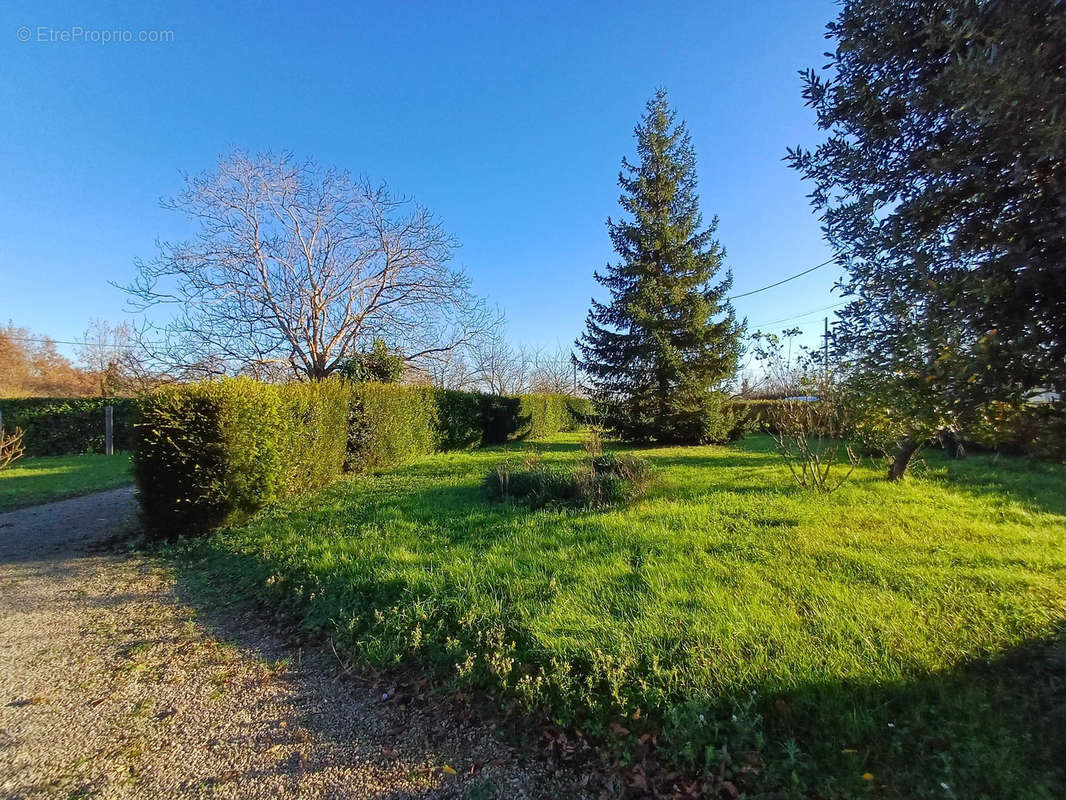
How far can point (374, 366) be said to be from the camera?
46.3 feet

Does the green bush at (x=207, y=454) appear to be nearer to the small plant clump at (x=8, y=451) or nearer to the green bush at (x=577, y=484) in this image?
the green bush at (x=577, y=484)

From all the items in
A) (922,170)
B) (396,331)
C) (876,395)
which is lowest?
(876,395)

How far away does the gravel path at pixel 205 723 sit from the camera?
197 cm

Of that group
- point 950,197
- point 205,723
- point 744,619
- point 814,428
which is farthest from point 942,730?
point 814,428

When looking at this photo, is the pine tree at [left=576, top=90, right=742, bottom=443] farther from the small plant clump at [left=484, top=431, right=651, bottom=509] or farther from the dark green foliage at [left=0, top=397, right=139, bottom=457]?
the dark green foliage at [left=0, top=397, right=139, bottom=457]

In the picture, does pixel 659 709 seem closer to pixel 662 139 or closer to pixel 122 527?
pixel 122 527

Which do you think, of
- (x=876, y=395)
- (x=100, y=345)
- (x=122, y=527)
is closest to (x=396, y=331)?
(x=122, y=527)

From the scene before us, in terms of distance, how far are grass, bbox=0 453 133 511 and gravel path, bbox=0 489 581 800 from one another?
5.54 meters

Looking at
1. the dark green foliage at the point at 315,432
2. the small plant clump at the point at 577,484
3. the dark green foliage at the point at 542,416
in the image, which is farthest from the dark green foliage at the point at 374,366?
the small plant clump at the point at 577,484

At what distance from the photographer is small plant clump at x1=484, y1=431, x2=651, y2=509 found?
5801 mm

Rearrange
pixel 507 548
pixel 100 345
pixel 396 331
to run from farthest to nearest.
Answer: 1. pixel 100 345
2. pixel 396 331
3. pixel 507 548

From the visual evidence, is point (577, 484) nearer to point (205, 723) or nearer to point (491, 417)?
point (205, 723)

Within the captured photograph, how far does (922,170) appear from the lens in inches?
86.8

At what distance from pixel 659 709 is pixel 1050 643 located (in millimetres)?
2390
